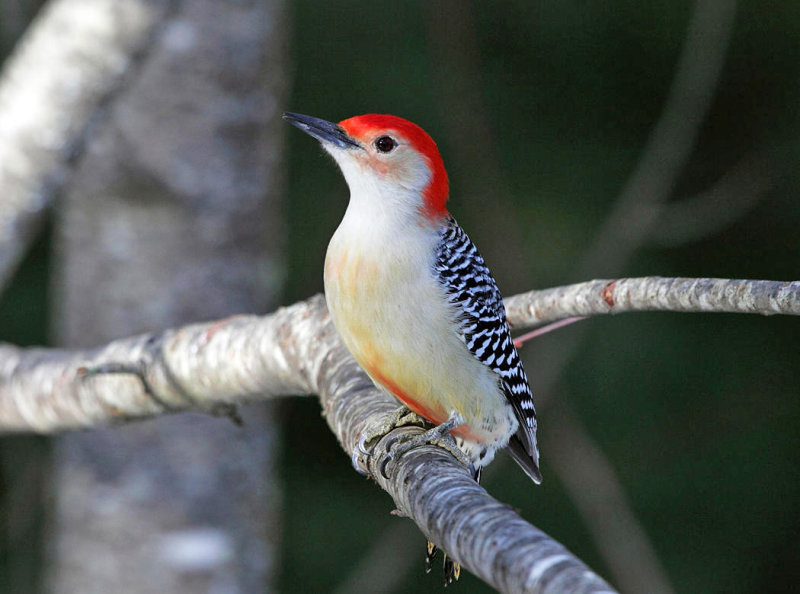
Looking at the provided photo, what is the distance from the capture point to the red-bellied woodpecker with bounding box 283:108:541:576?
2334 millimetres

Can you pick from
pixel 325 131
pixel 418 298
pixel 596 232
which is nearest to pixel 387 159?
pixel 325 131

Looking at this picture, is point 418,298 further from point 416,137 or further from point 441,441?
point 416,137

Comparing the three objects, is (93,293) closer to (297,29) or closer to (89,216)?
(89,216)

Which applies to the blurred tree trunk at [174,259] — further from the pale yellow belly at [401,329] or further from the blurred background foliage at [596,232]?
the pale yellow belly at [401,329]

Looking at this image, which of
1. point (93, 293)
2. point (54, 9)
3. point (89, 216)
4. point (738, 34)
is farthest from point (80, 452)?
point (738, 34)

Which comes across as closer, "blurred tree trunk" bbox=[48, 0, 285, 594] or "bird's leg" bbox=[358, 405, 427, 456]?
"bird's leg" bbox=[358, 405, 427, 456]

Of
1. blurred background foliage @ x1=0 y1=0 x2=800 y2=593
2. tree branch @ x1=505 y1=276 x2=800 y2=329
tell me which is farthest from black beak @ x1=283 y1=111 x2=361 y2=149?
blurred background foliage @ x1=0 y1=0 x2=800 y2=593

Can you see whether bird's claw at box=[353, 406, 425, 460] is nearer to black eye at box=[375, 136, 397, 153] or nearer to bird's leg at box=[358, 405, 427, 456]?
bird's leg at box=[358, 405, 427, 456]

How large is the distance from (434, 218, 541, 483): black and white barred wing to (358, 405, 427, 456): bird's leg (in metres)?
0.24

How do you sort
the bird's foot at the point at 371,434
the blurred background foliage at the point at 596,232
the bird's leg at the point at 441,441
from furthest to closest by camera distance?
the blurred background foliage at the point at 596,232, the bird's foot at the point at 371,434, the bird's leg at the point at 441,441

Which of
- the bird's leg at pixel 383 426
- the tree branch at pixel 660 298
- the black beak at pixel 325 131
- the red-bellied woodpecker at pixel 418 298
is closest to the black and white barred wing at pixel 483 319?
the red-bellied woodpecker at pixel 418 298

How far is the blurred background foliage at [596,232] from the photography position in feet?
15.9

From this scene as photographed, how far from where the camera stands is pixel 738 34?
16.1ft

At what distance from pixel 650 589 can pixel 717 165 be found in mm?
2106
